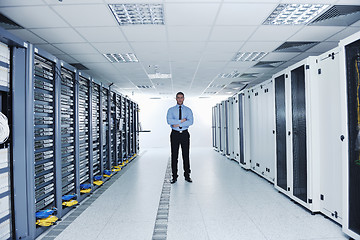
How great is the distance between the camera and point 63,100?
2.78 m

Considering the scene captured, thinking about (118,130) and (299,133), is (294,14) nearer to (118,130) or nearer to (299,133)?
(299,133)

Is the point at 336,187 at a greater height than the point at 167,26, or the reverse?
the point at 167,26

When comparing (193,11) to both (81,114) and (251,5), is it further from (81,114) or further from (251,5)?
(81,114)

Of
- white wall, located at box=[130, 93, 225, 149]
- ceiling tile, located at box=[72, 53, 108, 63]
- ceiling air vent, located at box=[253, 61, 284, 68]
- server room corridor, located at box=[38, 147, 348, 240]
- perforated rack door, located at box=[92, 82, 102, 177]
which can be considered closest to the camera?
server room corridor, located at box=[38, 147, 348, 240]

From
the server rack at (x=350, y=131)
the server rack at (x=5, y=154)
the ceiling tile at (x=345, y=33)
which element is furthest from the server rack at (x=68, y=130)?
the ceiling tile at (x=345, y=33)

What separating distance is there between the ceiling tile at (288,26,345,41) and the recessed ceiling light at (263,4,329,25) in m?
0.36

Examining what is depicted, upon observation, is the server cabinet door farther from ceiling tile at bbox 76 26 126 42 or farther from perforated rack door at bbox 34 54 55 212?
perforated rack door at bbox 34 54 55 212

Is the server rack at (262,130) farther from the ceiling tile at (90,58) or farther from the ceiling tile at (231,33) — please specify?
the ceiling tile at (90,58)

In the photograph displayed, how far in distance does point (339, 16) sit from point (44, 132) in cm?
404

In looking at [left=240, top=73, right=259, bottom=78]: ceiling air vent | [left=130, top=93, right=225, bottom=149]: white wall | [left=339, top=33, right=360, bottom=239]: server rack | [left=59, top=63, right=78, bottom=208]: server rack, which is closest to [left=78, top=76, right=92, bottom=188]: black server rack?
[left=59, top=63, right=78, bottom=208]: server rack

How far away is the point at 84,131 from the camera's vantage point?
3.42 metres

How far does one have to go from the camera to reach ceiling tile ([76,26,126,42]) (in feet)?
11.5

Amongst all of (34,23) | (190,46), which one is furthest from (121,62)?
(34,23)

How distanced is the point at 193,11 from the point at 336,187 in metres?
2.54
